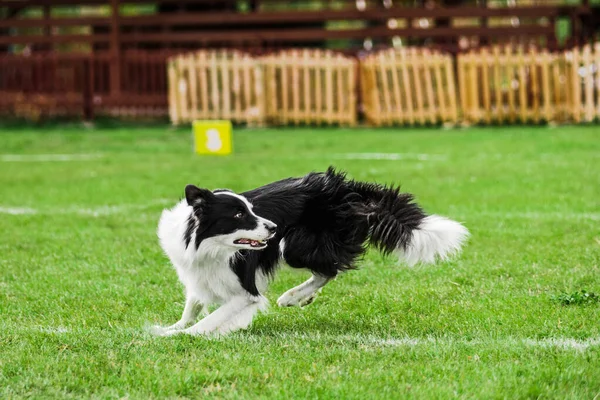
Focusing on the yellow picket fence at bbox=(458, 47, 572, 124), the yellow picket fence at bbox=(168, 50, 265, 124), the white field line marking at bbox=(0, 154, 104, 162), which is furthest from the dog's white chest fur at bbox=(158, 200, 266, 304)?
the yellow picket fence at bbox=(168, 50, 265, 124)

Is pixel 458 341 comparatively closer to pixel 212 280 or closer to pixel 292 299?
pixel 292 299

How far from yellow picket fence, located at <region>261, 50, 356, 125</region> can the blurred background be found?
21mm

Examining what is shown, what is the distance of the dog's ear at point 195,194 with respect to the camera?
16.6 ft

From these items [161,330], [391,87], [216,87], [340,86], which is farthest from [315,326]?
[216,87]

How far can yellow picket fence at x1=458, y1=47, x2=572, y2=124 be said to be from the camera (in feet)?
64.1

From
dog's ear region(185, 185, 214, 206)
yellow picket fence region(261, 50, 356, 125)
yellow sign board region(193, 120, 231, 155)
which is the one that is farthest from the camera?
yellow picket fence region(261, 50, 356, 125)

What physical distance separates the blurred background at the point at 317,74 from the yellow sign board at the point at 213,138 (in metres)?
6.43

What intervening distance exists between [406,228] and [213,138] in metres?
8.93

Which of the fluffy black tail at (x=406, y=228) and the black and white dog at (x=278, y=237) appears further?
the fluffy black tail at (x=406, y=228)

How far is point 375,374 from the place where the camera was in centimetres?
437

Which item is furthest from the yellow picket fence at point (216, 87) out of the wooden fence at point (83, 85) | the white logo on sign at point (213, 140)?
the white logo on sign at point (213, 140)

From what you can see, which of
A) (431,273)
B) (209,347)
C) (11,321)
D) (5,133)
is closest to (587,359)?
(209,347)

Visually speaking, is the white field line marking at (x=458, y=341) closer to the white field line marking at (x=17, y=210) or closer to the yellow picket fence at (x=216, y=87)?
the white field line marking at (x=17, y=210)

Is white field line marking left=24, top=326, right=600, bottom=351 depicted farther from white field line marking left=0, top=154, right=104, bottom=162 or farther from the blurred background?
the blurred background
